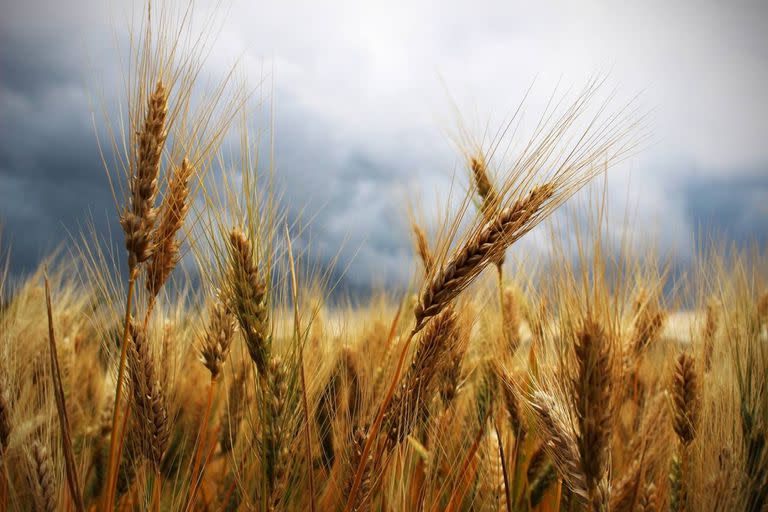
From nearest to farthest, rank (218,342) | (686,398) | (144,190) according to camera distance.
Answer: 1. (144,190)
2. (218,342)
3. (686,398)

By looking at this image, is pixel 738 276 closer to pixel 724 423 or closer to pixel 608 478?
pixel 724 423

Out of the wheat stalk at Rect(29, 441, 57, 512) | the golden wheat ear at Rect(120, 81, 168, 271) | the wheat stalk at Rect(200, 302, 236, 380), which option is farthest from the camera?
the wheat stalk at Rect(200, 302, 236, 380)

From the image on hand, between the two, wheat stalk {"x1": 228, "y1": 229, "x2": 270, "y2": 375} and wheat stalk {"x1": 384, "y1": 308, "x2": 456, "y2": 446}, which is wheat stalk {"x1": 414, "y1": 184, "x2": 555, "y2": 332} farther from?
wheat stalk {"x1": 228, "y1": 229, "x2": 270, "y2": 375}

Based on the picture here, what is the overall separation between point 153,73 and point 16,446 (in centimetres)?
128

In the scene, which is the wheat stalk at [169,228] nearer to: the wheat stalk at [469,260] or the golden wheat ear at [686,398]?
the wheat stalk at [469,260]

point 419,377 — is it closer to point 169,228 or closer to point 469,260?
point 469,260

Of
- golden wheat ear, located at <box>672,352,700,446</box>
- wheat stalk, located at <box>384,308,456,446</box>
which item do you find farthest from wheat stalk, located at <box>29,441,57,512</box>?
golden wheat ear, located at <box>672,352,700,446</box>

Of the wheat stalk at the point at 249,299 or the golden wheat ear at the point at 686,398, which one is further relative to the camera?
the golden wheat ear at the point at 686,398

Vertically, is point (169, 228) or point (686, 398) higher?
point (169, 228)

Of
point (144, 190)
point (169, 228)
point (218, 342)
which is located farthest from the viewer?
point (218, 342)

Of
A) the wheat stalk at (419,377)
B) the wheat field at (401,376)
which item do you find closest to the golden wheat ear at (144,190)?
the wheat field at (401,376)

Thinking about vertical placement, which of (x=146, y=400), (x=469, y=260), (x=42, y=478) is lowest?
(x=42, y=478)

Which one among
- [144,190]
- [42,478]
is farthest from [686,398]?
[42,478]

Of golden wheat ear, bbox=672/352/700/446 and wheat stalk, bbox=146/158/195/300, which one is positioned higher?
wheat stalk, bbox=146/158/195/300
